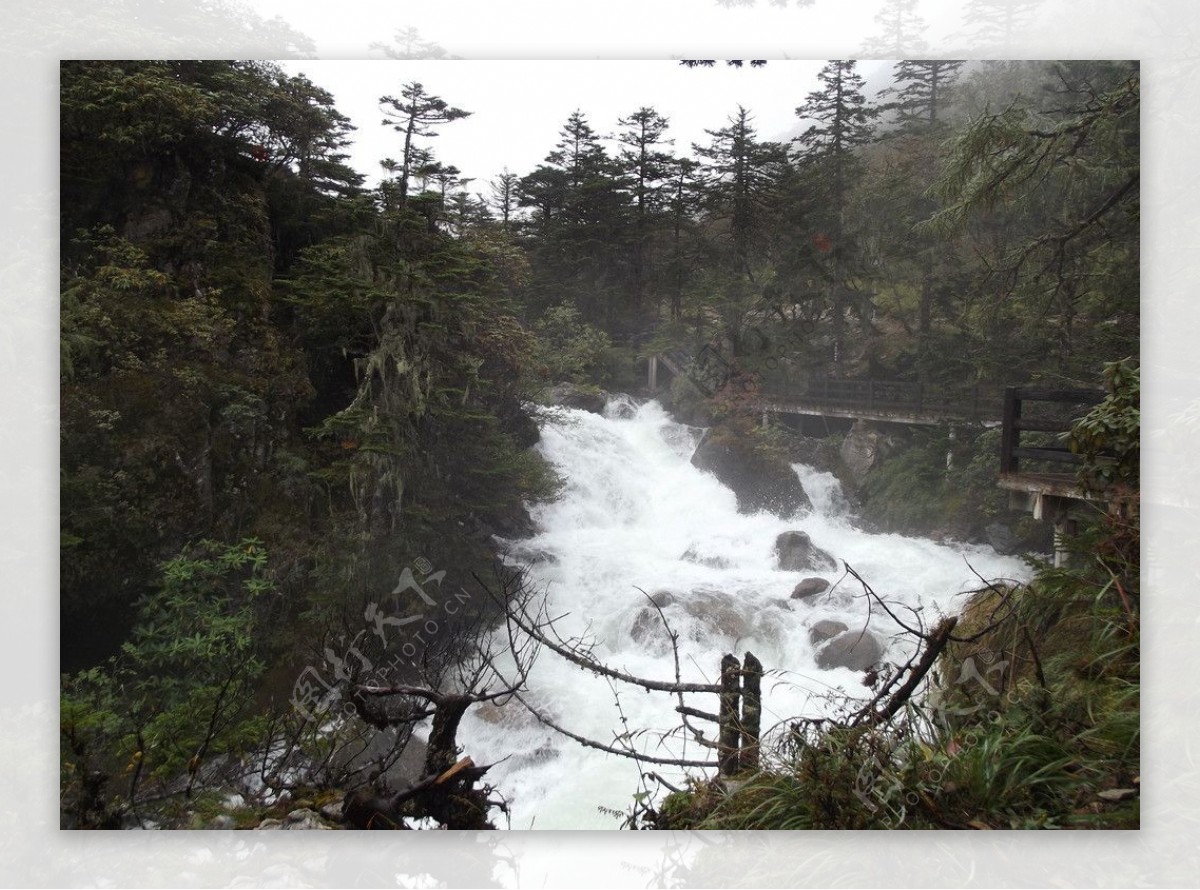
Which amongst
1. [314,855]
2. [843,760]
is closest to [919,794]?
[843,760]

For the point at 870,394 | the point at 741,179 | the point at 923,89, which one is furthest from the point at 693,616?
the point at 923,89

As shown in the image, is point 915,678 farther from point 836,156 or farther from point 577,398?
point 836,156

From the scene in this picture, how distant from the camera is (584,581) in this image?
351 centimetres

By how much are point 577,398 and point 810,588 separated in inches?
56.8

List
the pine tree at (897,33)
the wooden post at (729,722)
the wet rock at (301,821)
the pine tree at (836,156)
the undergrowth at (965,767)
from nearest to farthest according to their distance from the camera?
the undergrowth at (965,767), the wooden post at (729,722), the wet rock at (301,821), the pine tree at (897,33), the pine tree at (836,156)

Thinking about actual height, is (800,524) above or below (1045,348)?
below

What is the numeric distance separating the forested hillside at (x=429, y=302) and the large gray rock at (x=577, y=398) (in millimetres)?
68

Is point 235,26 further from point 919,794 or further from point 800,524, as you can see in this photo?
point 919,794

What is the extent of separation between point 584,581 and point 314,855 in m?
1.54

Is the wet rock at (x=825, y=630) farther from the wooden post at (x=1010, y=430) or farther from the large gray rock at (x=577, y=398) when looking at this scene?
the large gray rock at (x=577, y=398)

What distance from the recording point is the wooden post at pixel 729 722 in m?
2.23

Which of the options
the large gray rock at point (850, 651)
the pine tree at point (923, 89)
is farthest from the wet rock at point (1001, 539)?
the pine tree at point (923, 89)

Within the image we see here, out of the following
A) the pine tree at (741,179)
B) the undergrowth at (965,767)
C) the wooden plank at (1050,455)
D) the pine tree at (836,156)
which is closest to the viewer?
the undergrowth at (965,767)

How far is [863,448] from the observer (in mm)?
3596
